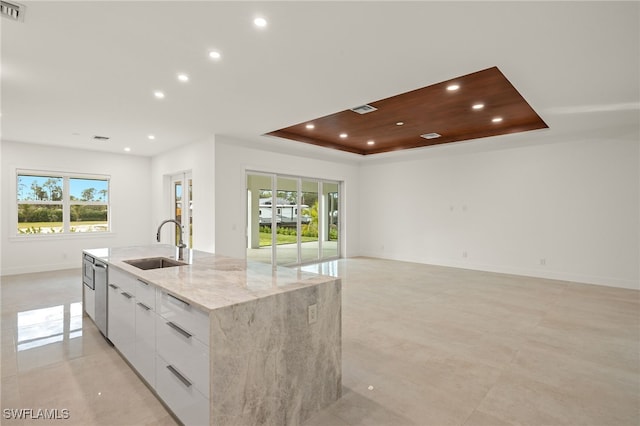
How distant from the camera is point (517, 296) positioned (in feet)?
16.0

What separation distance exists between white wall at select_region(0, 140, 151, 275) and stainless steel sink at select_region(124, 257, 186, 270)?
222 inches

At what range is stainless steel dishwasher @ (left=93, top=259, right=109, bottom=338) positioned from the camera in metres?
3.07

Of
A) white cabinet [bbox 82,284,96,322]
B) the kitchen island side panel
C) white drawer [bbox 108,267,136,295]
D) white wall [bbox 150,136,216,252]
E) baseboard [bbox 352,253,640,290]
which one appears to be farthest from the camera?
white wall [bbox 150,136,216,252]

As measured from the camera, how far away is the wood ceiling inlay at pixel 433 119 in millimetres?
4074

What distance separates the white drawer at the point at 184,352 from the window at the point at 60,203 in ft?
22.9

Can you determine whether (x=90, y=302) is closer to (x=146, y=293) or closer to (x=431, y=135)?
(x=146, y=293)

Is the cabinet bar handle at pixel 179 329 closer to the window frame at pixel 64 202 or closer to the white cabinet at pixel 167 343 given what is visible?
the white cabinet at pixel 167 343

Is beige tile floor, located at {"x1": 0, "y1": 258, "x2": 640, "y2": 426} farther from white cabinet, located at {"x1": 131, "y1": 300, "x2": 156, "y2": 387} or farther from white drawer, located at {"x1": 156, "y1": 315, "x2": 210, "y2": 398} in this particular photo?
white drawer, located at {"x1": 156, "y1": 315, "x2": 210, "y2": 398}

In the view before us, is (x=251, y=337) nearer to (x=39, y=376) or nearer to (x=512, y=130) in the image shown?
(x=39, y=376)

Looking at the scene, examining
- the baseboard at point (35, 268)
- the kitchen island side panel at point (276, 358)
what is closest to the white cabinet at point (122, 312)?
the kitchen island side panel at point (276, 358)

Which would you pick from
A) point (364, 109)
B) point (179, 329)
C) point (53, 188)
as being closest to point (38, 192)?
point (53, 188)

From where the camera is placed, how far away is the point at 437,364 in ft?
8.91

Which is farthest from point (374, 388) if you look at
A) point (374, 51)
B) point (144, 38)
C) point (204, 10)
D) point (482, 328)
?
point (144, 38)

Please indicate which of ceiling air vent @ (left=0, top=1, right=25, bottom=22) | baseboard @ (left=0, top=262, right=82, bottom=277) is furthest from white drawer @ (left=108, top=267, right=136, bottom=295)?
baseboard @ (left=0, top=262, right=82, bottom=277)
